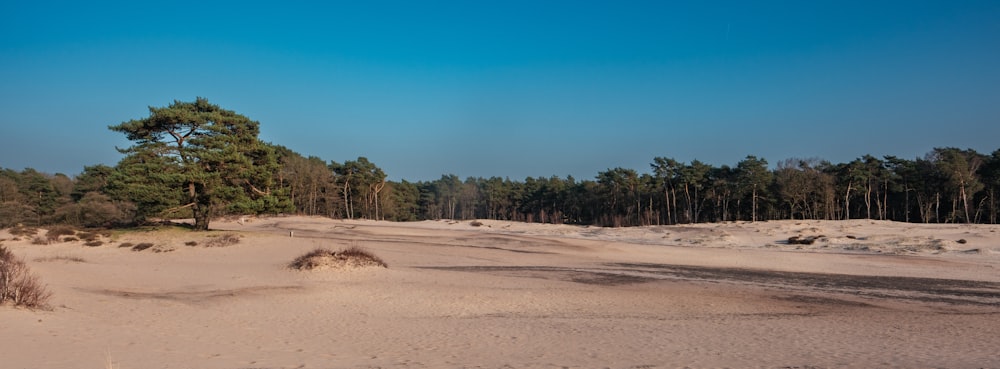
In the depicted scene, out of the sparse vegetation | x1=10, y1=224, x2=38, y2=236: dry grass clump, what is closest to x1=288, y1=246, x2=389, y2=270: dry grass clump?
x1=10, y1=224, x2=38, y2=236: dry grass clump

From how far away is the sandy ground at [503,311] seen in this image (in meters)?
8.52

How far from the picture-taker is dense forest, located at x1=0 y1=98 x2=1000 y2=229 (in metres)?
32.8

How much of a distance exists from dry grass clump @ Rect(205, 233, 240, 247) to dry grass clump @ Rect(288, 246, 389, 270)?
10.6m

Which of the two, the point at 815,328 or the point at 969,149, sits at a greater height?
the point at 969,149

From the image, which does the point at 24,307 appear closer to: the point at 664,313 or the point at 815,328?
the point at 664,313

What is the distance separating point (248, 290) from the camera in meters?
16.3

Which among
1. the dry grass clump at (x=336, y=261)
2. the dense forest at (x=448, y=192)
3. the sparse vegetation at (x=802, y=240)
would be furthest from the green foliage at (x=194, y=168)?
the sparse vegetation at (x=802, y=240)

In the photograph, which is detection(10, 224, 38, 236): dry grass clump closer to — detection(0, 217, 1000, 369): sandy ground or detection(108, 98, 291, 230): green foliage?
detection(0, 217, 1000, 369): sandy ground

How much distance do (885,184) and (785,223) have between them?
57.3 ft

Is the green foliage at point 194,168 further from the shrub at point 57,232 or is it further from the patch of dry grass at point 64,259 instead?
the patch of dry grass at point 64,259

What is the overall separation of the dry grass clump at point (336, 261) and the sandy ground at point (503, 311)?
538 mm

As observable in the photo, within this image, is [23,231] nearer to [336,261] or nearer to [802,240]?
[336,261]

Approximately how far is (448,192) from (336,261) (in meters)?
84.1

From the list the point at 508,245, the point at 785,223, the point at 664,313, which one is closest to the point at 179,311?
the point at 664,313
